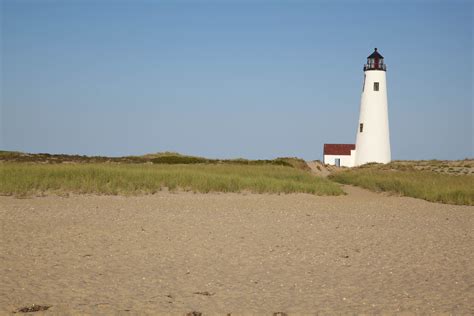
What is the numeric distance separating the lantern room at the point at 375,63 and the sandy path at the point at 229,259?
96.4 ft

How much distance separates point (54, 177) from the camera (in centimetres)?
2206

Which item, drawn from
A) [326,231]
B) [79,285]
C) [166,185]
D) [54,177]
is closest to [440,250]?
[326,231]

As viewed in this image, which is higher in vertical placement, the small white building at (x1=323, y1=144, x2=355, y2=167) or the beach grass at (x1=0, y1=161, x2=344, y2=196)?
the small white building at (x1=323, y1=144, x2=355, y2=167)

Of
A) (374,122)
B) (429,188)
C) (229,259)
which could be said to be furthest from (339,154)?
(229,259)

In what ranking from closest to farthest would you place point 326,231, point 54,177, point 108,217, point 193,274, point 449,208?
point 193,274 → point 326,231 → point 108,217 → point 449,208 → point 54,177

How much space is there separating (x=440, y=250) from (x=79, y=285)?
7332 millimetres

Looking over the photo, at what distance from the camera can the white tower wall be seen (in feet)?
147

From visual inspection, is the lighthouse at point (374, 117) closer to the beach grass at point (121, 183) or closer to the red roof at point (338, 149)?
the red roof at point (338, 149)

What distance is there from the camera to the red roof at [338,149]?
59594 mm

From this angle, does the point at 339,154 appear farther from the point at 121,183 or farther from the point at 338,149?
the point at 121,183

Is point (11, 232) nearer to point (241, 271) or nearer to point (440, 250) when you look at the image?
point (241, 271)

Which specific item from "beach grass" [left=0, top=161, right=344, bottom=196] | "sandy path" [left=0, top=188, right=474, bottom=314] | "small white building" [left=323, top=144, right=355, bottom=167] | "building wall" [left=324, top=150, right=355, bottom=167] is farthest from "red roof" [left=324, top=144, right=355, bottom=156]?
"sandy path" [left=0, top=188, right=474, bottom=314]

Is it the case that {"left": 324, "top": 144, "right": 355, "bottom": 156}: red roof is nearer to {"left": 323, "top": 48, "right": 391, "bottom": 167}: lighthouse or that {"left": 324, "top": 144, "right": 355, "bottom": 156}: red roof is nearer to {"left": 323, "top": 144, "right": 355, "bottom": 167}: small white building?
{"left": 323, "top": 144, "right": 355, "bottom": 167}: small white building

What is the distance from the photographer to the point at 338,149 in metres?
60.4
